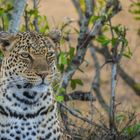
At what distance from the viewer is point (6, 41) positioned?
7250 millimetres

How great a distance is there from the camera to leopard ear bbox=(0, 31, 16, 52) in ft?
23.7

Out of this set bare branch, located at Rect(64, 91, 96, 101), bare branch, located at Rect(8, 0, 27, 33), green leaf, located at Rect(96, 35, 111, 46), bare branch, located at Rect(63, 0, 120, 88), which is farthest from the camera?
bare branch, located at Rect(64, 91, 96, 101)

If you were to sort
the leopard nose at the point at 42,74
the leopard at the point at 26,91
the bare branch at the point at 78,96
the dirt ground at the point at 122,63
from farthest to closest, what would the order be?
the dirt ground at the point at 122,63
the bare branch at the point at 78,96
the leopard at the point at 26,91
the leopard nose at the point at 42,74

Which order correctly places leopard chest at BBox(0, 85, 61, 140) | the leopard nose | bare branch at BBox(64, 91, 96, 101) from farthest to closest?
bare branch at BBox(64, 91, 96, 101) → leopard chest at BBox(0, 85, 61, 140) → the leopard nose

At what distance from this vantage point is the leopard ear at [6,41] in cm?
723

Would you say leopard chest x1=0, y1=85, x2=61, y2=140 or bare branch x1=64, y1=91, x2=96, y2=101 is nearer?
leopard chest x1=0, y1=85, x2=61, y2=140

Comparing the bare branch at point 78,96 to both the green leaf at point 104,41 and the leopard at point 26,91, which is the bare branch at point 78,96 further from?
the leopard at point 26,91

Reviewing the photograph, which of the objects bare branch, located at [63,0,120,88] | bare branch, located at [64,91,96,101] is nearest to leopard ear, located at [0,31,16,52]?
bare branch, located at [63,0,120,88]

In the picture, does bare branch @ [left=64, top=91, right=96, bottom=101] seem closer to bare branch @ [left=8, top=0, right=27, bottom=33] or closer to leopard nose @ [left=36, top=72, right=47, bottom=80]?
bare branch @ [left=8, top=0, right=27, bottom=33]

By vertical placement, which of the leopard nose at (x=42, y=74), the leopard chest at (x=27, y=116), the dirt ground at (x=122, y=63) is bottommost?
the dirt ground at (x=122, y=63)

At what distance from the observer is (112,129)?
8.33 m

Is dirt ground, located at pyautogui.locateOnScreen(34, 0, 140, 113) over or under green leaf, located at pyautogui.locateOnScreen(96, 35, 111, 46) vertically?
under

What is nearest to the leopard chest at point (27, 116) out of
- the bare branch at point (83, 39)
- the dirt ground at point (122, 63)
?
the bare branch at point (83, 39)

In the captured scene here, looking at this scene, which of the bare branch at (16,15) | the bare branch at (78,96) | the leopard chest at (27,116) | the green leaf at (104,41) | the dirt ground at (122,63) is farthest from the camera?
the dirt ground at (122,63)
